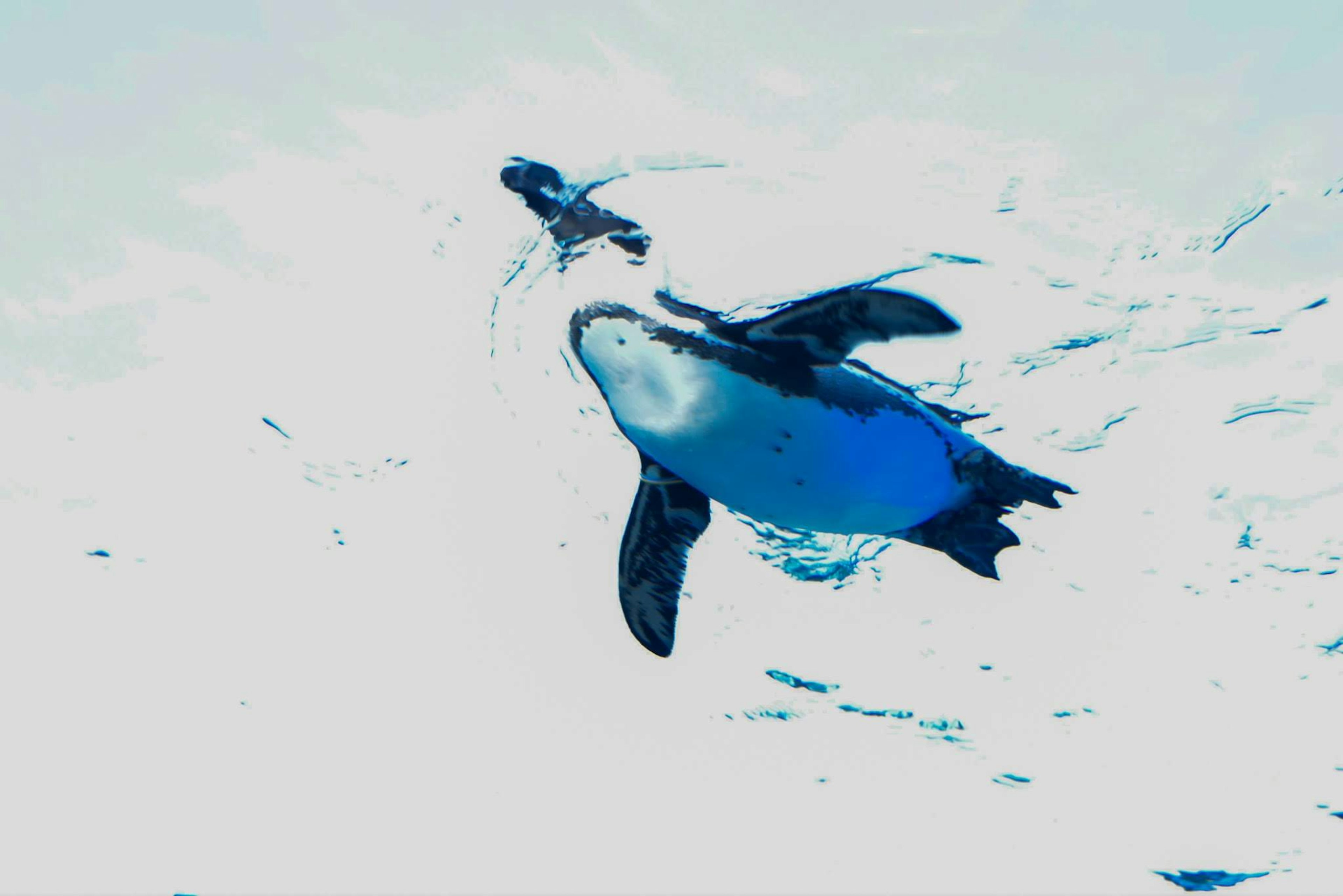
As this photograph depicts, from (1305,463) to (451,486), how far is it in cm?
792

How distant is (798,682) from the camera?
31.0 ft

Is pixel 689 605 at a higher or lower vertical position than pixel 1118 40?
lower

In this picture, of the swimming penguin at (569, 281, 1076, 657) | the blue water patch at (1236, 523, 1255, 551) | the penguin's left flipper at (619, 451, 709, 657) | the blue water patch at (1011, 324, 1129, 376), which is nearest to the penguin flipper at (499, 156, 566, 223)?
the swimming penguin at (569, 281, 1076, 657)

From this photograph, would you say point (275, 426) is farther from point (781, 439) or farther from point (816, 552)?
point (781, 439)

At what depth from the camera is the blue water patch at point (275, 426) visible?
26.3 feet

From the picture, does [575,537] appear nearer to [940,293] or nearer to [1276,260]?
[940,293]

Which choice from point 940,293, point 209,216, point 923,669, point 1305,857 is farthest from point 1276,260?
point 1305,857

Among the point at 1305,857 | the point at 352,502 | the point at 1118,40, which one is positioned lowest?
the point at 1305,857

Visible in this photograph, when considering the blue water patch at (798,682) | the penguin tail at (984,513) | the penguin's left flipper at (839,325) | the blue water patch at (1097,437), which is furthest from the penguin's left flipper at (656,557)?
the blue water patch at (798,682)

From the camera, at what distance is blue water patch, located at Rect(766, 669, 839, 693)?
30.6ft

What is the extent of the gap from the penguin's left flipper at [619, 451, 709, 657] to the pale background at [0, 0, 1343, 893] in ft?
4.39

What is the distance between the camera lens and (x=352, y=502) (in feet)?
28.2

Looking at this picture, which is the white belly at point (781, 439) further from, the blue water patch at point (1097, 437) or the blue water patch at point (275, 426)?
the blue water patch at point (275, 426)

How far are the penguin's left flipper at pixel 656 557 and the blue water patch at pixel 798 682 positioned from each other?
483 centimetres
